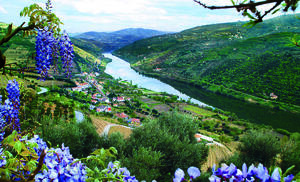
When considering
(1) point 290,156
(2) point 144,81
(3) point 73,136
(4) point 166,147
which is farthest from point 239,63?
(3) point 73,136

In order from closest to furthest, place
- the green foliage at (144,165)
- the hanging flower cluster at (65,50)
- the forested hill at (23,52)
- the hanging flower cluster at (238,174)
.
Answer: the hanging flower cluster at (238,174) < the forested hill at (23,52) < the hanging flower cluster at (65,50) < the green foliage at (144,165)

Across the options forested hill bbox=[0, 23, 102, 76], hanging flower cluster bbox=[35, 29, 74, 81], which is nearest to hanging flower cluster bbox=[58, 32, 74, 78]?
hanging flower cluster bbox=[35, 29, 74, 81]

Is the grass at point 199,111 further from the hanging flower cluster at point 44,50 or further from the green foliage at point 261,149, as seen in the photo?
the hanging flower cluster at point 44,50

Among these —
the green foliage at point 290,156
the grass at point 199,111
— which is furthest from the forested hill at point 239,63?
the green foliage at point 290,156

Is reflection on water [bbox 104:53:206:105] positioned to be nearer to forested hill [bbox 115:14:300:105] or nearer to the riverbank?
forested hill [bbox 115:14:300:105]

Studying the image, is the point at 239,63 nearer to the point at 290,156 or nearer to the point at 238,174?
the point at 290,156

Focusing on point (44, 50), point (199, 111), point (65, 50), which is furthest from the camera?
point (199, 111)

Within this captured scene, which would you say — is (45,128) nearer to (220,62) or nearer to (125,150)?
(125,150)

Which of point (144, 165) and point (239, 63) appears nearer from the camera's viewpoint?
point (144, 165)
